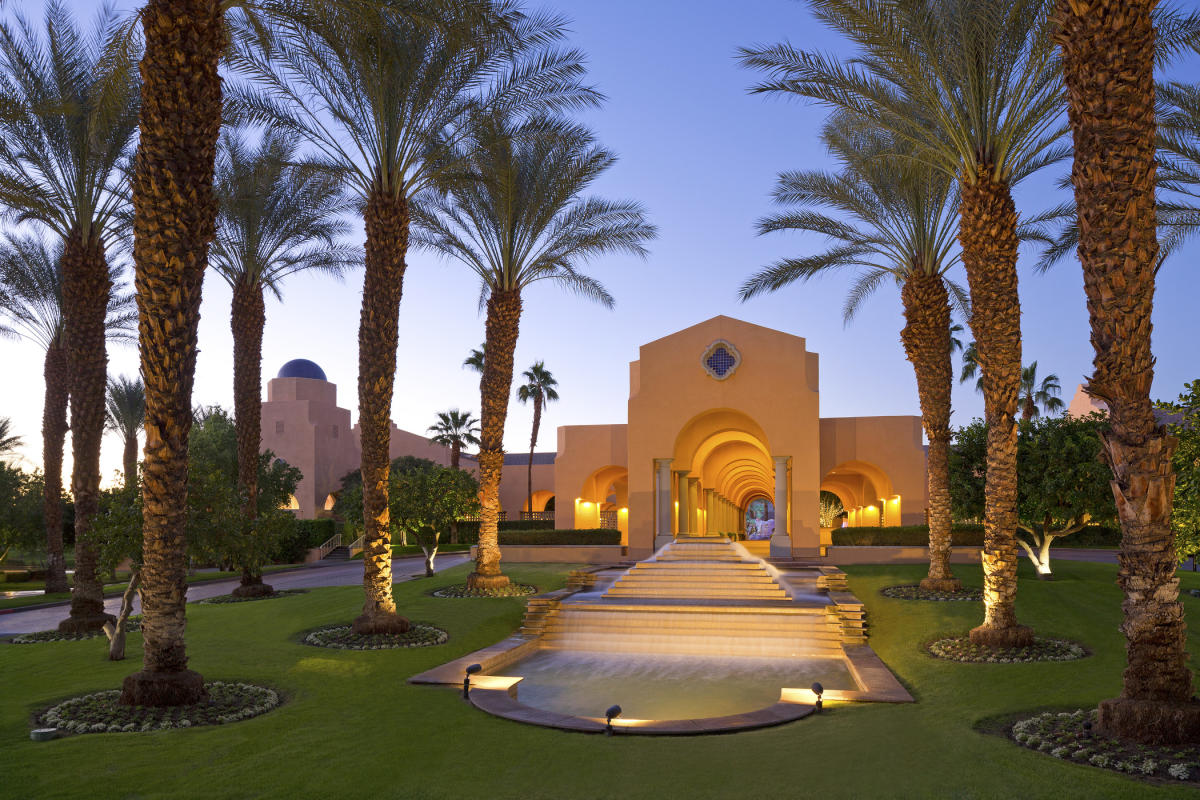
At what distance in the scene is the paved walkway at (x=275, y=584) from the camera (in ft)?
64.4

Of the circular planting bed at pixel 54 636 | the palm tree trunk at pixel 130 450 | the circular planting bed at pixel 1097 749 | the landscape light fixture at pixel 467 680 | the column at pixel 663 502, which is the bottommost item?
the circular planting bed at pixel 54 636

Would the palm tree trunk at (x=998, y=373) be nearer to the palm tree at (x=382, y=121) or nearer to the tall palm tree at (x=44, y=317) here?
the palm tree at (x=382, y=121)

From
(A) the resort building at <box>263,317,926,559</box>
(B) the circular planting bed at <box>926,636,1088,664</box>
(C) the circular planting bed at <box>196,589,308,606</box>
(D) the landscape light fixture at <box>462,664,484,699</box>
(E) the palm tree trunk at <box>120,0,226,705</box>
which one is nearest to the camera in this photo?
(E) the palm tree trunk at <box>120,0,226,705</box>

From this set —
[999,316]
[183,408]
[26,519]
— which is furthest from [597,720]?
[26,519]

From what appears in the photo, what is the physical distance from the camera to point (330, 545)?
46875 millimetres

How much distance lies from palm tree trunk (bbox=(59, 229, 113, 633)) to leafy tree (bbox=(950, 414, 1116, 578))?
64.6ft

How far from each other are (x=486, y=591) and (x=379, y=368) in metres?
7.56

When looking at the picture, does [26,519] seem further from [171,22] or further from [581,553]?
[171,22]

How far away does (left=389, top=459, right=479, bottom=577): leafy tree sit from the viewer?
82.4 feet

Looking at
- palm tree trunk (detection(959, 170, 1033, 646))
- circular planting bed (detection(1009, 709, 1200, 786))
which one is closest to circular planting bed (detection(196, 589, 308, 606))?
palm tree trunk (detection(959, 170, 1033, 646))

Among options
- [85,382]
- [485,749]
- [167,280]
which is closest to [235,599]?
[85,382]

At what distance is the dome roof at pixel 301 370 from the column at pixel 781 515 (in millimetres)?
37147

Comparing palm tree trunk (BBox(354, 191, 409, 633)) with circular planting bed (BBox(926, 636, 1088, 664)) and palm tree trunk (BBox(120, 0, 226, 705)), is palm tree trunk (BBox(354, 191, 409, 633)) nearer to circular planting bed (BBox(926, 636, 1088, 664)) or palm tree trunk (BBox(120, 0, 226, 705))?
palm tree trunk (BBox(120, 0, 226, 705))

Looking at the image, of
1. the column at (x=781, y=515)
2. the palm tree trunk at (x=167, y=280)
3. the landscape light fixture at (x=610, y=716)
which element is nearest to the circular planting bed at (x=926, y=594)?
the column at (x=781, y=515)
